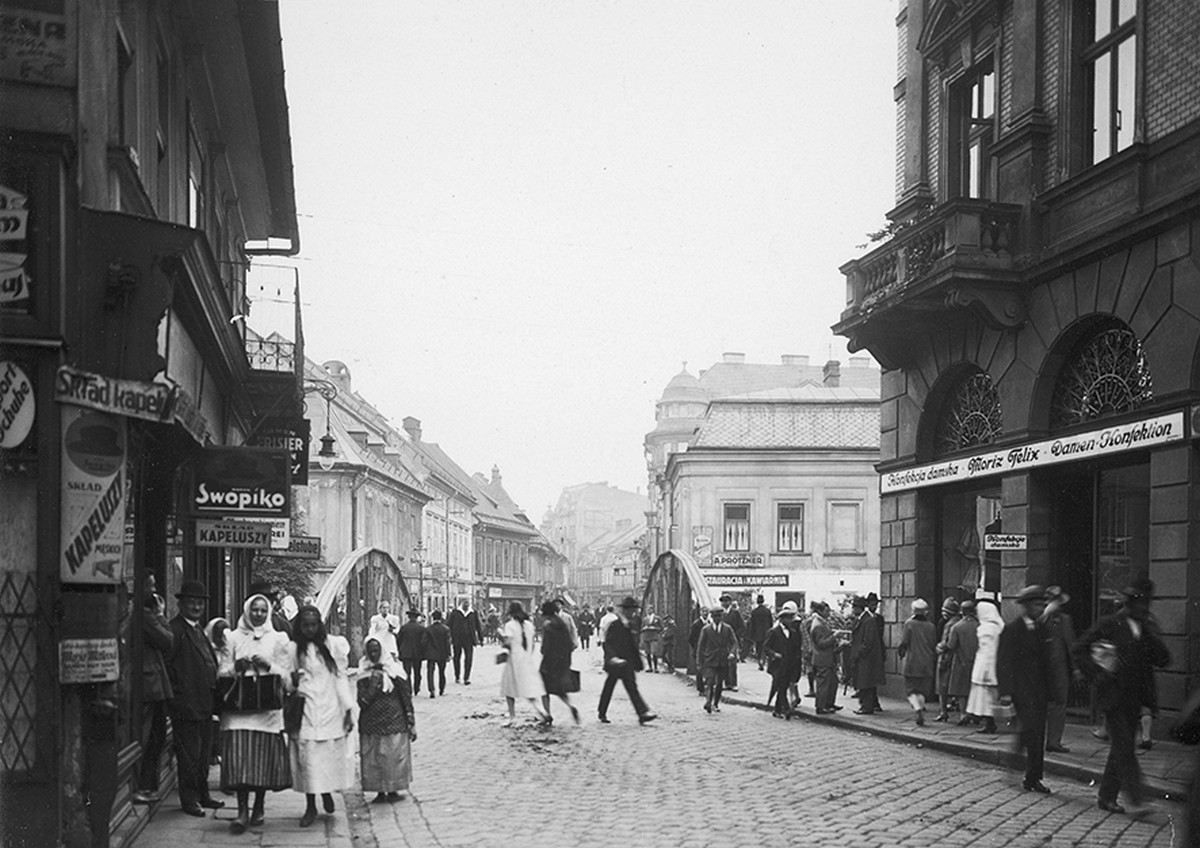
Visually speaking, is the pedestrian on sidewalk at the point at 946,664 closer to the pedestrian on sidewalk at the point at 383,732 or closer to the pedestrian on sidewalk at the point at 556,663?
the pedestrian on sidewalk at the point at 556,663

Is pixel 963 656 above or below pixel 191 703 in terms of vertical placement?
below

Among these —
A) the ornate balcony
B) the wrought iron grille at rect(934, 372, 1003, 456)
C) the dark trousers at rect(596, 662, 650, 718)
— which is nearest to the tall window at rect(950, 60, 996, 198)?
the ornate balcony

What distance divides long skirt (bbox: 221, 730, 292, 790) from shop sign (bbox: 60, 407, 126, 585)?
2.58 meters

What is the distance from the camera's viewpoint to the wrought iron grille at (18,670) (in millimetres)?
8328

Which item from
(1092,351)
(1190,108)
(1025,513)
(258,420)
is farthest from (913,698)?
(258,420)

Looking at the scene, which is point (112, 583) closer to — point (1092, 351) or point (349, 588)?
point (1092, 351)

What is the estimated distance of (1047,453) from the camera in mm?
18516

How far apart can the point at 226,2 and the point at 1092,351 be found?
1135 centimetres

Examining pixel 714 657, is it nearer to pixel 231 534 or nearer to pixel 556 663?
pixel 556 663

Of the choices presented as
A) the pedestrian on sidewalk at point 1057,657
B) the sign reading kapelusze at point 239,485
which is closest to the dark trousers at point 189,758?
the sign reading kapelusze at point 239,485

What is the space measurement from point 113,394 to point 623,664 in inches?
505

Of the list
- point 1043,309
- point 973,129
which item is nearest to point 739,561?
point 973,129

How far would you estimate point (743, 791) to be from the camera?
12688 millimetres

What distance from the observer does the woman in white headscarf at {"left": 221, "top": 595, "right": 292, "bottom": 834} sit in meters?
10.9
